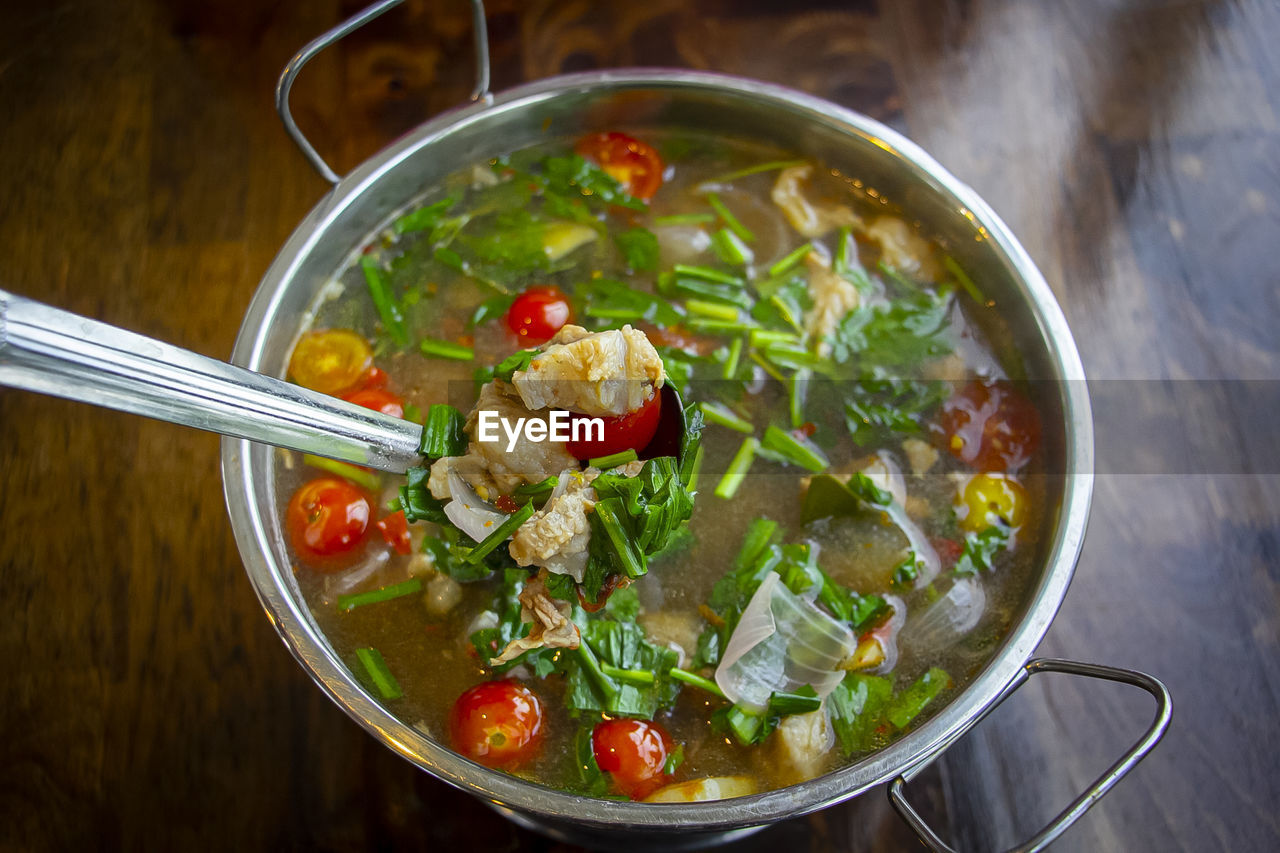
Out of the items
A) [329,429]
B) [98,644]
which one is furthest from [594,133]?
[98,644]

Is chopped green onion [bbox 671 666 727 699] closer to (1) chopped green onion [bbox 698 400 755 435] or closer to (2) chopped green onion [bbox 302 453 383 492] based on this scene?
(1) chopped green onion [bbox 698 400 755 435]

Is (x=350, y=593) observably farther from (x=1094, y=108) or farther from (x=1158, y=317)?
(x=1094, y=108)

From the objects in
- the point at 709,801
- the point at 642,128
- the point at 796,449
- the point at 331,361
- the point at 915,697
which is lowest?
the point at 709,801

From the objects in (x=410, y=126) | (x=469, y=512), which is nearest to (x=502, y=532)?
(x=469, y=512)

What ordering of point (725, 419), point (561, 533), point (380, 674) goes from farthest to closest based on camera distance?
point (725, 419)
point (380, 674)
point (561, 533)

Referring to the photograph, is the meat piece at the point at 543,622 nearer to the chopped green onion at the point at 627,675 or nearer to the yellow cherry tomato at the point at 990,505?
the chopped green onion at the point at 627,675

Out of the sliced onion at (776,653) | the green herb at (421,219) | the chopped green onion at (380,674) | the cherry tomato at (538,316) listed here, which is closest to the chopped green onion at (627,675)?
the sliced onion at (776,653)

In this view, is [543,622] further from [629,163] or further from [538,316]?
[629,163]

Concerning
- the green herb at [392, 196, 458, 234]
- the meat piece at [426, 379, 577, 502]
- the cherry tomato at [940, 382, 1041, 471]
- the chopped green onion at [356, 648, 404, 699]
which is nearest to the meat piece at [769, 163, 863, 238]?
the cherry tomato at [940, 382, 1041, 471]
